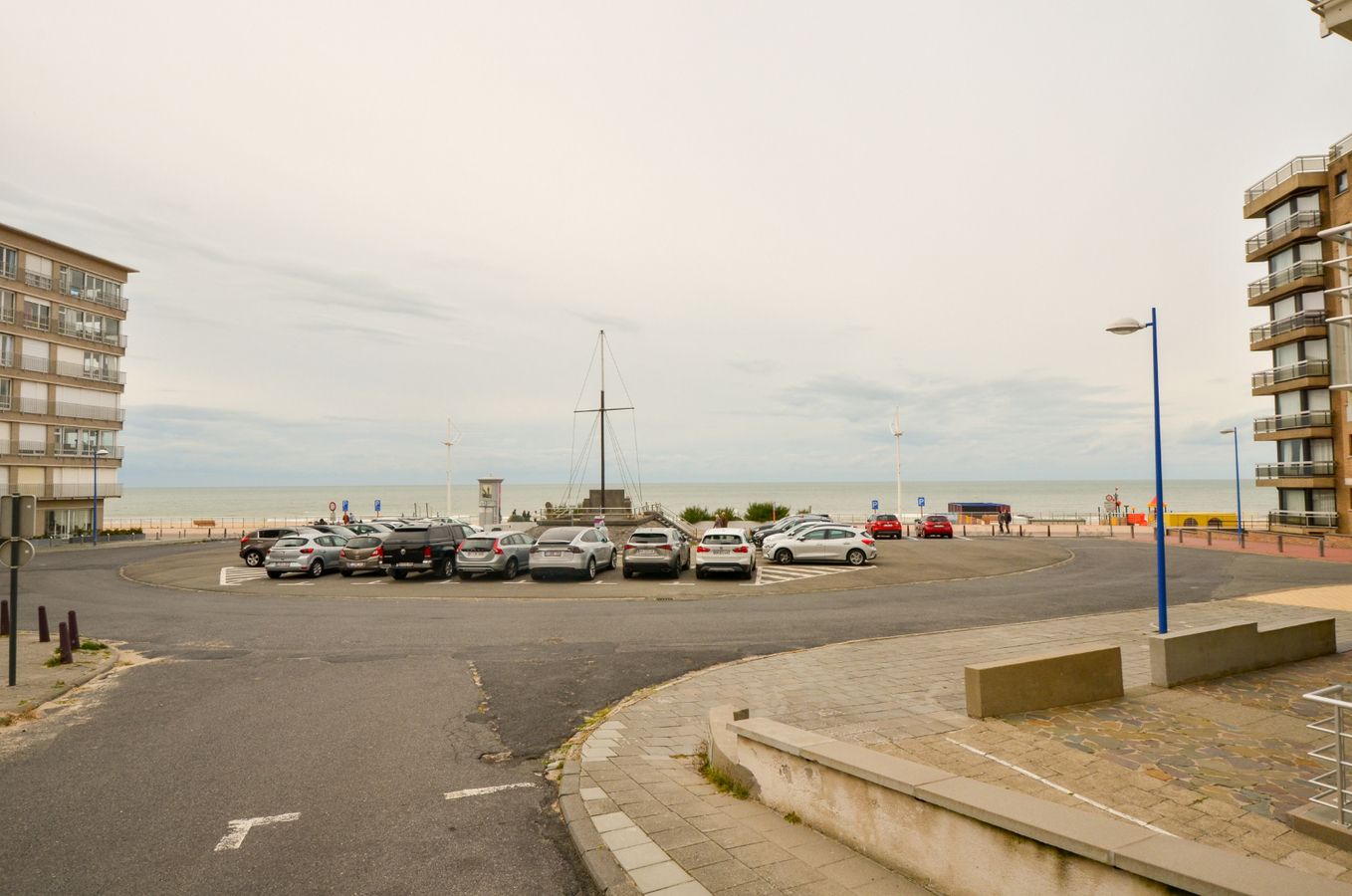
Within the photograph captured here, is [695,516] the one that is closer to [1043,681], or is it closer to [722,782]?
[1043,681]

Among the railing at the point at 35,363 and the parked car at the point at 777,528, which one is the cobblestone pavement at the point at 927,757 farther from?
the railing at the point at 35,363

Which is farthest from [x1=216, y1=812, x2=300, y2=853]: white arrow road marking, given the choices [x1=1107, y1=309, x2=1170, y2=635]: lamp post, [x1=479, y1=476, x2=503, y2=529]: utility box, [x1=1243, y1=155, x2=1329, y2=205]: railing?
[x1=1243, y1=155, x2=1329, y2=205]: railing

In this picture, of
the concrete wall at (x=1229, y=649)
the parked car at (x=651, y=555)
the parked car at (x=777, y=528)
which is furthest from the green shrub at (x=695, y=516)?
the concrete wall at (x=1229, y=649)

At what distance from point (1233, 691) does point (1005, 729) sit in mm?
3311

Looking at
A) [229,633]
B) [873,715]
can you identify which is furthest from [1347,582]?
[229,633]

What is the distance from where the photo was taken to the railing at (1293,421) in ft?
122

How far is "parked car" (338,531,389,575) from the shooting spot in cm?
2434

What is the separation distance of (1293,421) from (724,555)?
3486cm

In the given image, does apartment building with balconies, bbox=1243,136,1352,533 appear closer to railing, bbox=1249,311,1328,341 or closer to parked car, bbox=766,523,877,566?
railing, bbox=1249,311,1328,341

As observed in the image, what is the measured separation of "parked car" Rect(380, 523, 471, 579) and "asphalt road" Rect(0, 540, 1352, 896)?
379 centimetres

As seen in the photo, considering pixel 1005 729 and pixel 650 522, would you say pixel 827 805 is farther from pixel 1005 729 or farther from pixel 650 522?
pixel 650 522

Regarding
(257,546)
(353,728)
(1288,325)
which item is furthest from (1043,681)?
(1288,325)

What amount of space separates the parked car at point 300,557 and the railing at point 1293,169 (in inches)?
1826

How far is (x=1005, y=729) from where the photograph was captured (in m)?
7.38
